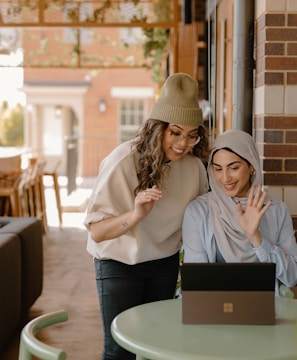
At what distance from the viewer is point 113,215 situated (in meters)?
2.86

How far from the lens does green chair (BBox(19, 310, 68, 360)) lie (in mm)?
1934

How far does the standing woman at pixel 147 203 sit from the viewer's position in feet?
9.30

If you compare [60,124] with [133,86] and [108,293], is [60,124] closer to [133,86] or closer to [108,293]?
[133,86]

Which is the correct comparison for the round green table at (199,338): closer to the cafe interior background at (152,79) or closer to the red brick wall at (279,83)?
the red brick wall at (279,83)

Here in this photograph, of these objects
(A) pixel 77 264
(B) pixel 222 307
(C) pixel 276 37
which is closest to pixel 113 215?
(B) pixel 222 307

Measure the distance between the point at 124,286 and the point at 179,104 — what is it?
0.74 m

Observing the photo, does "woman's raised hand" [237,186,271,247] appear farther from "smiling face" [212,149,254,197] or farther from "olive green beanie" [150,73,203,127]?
"olive green beanie" [150,73,203,127]

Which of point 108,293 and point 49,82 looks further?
point 49,82

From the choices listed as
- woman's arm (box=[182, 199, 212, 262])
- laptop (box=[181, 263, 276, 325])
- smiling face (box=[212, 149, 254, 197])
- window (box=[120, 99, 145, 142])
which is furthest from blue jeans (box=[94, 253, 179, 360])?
window (box=[120, 99, 145, 142])

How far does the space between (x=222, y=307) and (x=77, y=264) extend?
502 centimetres

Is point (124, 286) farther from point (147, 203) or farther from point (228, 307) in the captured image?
point (228, 307)

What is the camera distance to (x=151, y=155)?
9.31 feet

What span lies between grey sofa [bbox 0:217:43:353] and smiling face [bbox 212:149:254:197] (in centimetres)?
181

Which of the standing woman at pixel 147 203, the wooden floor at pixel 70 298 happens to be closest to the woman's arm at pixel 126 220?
the standing woman at pixel 147 203
